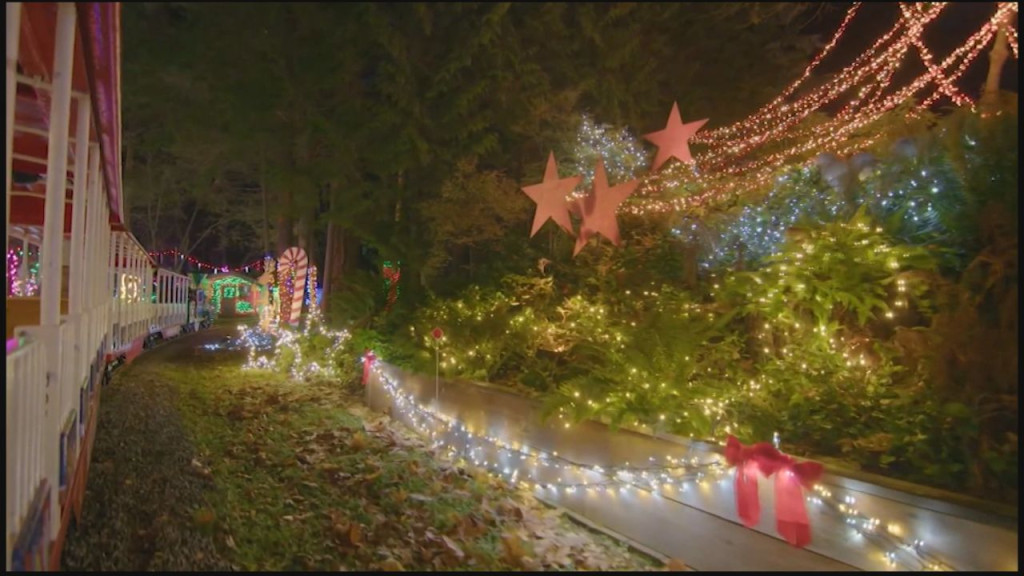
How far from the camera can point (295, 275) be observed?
49.1ft

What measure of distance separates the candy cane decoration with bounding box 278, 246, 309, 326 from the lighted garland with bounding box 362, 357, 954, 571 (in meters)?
6.00

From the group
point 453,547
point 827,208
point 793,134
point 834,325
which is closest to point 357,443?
point 453,547

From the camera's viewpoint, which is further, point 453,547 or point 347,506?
point 347,506

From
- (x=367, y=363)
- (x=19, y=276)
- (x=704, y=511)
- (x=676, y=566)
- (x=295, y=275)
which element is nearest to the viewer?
(x=676, y=566)

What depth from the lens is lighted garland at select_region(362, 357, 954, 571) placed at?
4.23m

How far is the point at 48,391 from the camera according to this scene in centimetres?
338

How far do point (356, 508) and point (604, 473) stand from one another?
2.28m

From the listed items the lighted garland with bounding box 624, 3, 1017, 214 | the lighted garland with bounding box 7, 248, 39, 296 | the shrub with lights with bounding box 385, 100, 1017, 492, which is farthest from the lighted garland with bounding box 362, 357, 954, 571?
the lighted garland with bounding box 7, 248, 39, 296

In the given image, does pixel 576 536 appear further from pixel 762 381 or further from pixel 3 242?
pixel 3 242

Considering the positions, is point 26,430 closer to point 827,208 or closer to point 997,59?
point 827,208

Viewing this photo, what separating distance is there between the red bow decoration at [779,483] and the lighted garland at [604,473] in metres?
0.23

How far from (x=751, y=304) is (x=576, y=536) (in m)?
2.88

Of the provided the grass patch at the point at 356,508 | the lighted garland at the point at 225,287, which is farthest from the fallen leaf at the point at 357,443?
the lighted garland at the point at 225,287

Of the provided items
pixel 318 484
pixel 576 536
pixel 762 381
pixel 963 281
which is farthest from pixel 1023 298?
pixel 318 484
